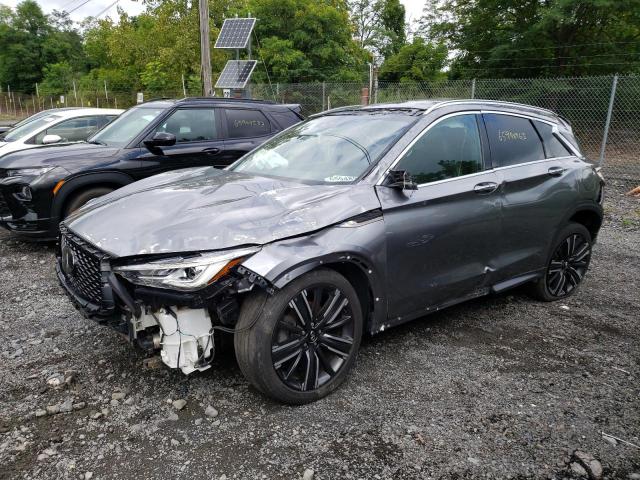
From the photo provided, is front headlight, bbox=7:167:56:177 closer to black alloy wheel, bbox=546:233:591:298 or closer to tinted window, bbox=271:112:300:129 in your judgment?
tinted window, bbox=271:112:300:129

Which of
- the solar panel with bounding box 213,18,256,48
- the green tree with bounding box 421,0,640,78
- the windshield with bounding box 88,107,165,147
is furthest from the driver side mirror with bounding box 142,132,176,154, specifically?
the green tree with bounding box 421,0,640,78


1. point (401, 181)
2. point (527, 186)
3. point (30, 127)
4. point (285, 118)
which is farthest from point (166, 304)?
point (30, 127)

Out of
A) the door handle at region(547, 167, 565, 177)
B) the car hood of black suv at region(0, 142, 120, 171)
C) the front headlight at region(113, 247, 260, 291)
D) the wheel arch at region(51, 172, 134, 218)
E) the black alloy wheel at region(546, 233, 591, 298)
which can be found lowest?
the black alloy wheel at region(546, 233, 591, 298)

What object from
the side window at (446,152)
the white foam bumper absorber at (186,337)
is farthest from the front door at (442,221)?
the white foam bumper absorber at (186,337)

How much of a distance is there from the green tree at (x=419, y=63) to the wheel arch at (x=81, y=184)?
18801mm

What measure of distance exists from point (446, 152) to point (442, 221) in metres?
0.55

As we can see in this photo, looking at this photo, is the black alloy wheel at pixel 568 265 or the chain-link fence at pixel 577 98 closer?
the black alloy wheel at pixel 568 265

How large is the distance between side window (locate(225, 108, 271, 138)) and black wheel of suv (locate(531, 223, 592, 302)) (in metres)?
4.18

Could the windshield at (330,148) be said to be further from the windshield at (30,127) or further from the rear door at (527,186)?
the windshield at (30,127)

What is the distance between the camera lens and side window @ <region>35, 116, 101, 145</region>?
8430mm

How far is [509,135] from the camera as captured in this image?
4039 millimetres

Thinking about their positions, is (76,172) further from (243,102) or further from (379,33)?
(379,33)

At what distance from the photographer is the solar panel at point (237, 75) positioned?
13722 mm

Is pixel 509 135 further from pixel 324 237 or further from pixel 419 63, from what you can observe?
pixel 419 63
